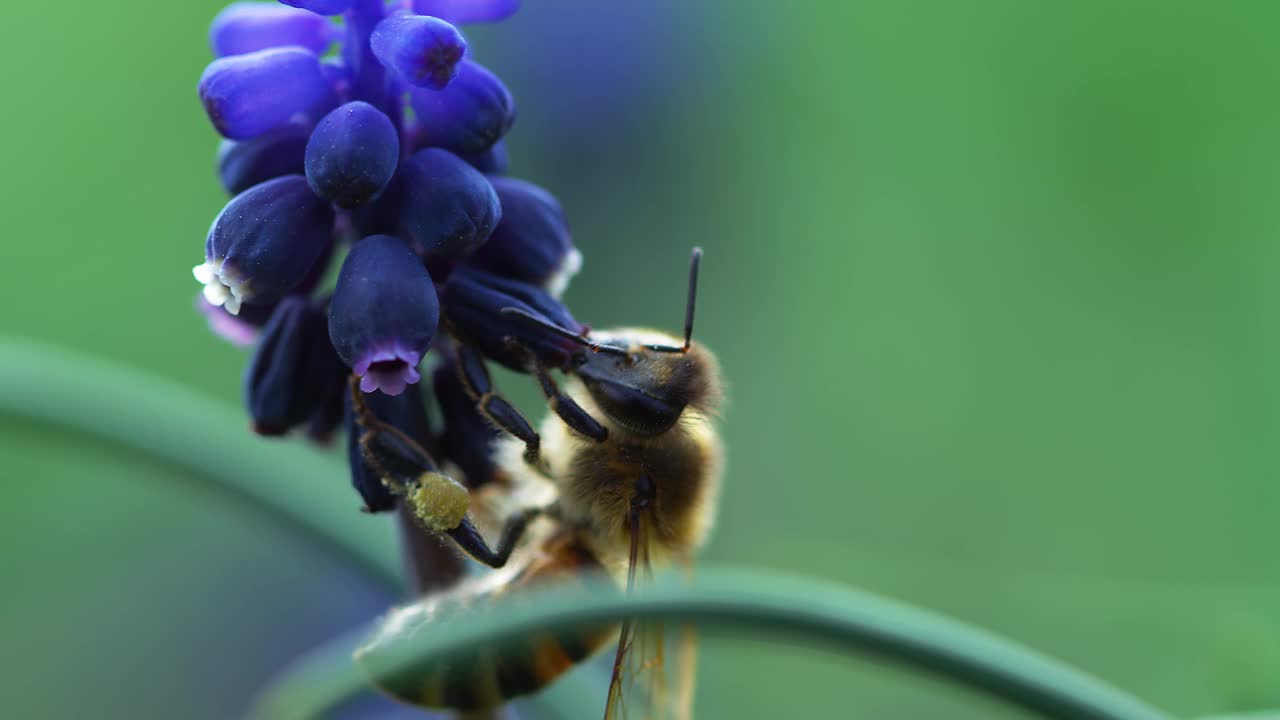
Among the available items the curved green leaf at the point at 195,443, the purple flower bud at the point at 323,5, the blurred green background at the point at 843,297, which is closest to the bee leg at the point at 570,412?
the curved green leaf at the point at 195,443

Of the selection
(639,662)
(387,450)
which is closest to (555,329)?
(387,450)

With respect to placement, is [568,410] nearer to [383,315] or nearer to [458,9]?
[383,315]

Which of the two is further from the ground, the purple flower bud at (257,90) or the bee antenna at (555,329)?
the purple flower bud at (257,90)

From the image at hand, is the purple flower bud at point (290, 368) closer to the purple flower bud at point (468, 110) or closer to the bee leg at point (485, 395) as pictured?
the bee leg at point (485, 395)

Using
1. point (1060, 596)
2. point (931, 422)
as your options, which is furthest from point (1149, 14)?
point (1060, 596)

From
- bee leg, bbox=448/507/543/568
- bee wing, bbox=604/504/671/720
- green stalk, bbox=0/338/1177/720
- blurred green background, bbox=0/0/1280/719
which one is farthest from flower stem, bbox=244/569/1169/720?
blurred green background, bbox=0/0/1280/719

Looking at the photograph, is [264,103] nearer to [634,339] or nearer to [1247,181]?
[634,339]
